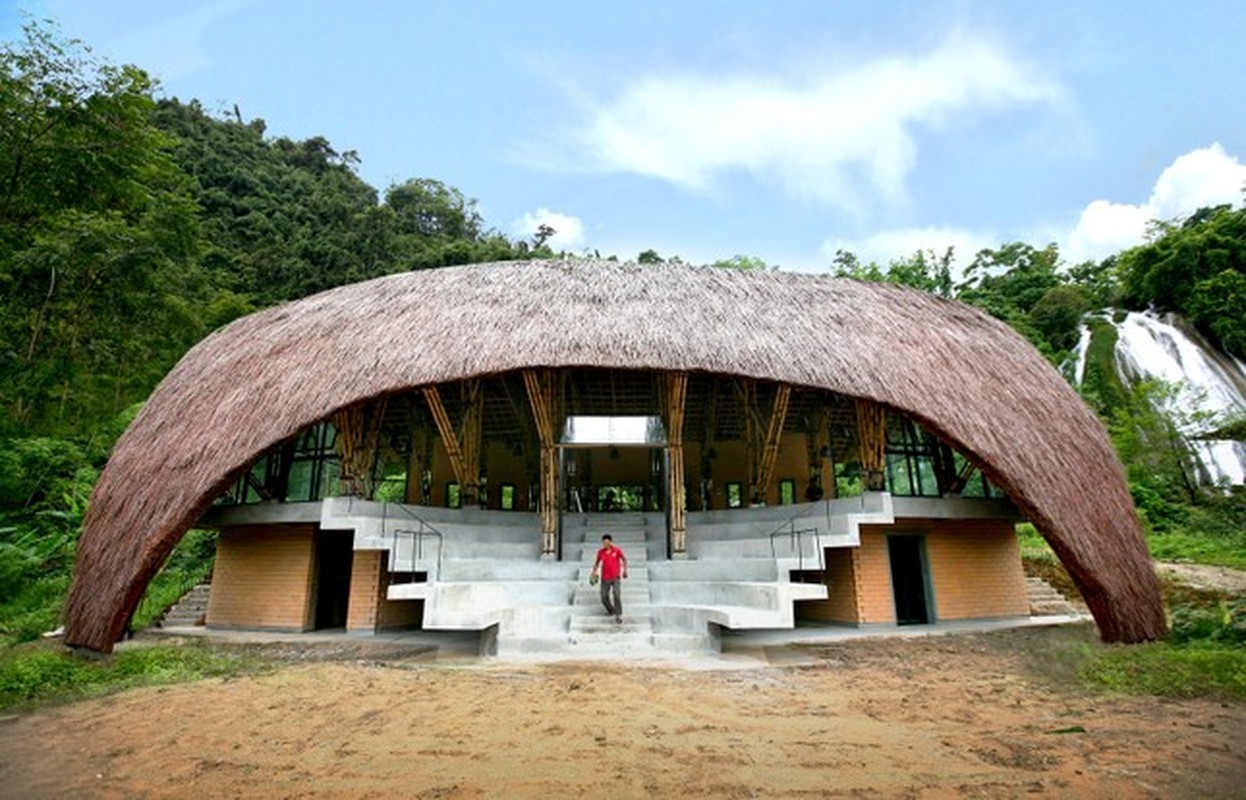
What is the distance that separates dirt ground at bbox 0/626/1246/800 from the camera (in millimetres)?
3787

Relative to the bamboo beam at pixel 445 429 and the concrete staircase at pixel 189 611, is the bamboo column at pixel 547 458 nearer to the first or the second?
the bamboo beam at pixel 445 429

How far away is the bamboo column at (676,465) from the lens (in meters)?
12.1

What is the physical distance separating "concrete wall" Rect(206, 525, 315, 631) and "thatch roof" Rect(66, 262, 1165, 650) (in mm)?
2920

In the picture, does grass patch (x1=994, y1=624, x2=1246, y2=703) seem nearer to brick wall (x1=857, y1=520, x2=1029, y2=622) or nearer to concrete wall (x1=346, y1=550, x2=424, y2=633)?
brick wall (x1=857, y1=520, x2=1029, y2=622)

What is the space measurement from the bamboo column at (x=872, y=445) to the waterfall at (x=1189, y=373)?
17346mm

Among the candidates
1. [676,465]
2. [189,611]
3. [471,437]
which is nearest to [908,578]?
[676,465]

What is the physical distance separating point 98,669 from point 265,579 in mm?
4956

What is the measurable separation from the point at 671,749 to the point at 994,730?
8.30 ft

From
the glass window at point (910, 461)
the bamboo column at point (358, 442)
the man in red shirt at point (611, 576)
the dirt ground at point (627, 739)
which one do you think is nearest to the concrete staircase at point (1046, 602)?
the glass window at point (910, 461)

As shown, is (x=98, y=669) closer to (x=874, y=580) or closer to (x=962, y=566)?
(x=874, y=580)

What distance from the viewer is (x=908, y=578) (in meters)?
13.0

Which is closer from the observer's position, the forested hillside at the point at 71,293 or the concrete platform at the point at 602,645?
the concrete platform at the point at 602,645

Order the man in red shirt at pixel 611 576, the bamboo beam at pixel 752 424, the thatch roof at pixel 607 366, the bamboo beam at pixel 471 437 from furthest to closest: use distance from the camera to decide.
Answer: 1. the bamboo beam at pixel 752 424
2. the bamboo beam at pixel 471 437
3. the thatch roof at pixel 607 366
4. the man in red shirt at pixel 611 576

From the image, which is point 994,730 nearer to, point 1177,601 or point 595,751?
point 595,751
